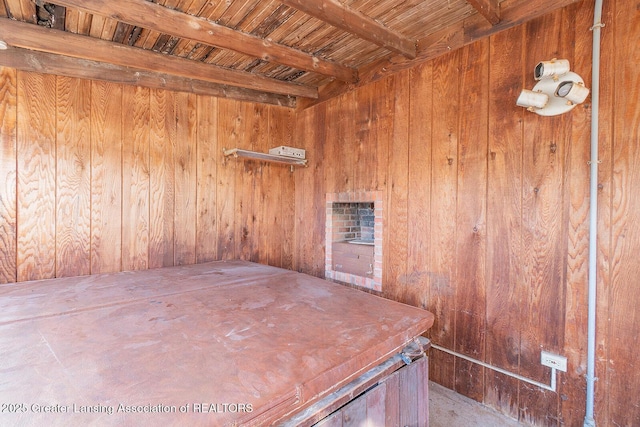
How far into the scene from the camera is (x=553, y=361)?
176cm

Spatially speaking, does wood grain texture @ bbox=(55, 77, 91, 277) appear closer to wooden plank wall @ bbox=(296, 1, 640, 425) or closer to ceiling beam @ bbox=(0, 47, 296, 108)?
ceiling beam @ bbox=(0, 47, 296, 108)

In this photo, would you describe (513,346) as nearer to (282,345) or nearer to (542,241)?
(542,241)

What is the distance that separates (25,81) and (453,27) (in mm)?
3238

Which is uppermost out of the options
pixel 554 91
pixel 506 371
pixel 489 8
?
pixel 489 8

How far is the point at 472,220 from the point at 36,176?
3279 millimetres

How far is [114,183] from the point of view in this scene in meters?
2.62

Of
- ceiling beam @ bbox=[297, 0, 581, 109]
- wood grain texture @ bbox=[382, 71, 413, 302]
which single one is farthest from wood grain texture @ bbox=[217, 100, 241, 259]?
wood grain texture @ bbox=[382, 71, 413, 302]

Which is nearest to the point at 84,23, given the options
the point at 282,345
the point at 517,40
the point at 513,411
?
the point at 282,345

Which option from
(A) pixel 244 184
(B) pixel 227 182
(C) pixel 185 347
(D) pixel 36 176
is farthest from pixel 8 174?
(C) pixel 185 347

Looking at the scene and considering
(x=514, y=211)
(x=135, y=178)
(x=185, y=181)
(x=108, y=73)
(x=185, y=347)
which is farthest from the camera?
(x=185, y=181)

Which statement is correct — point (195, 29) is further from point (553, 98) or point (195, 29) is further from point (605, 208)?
point (605, 208)

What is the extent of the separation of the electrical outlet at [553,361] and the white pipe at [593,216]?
113mm

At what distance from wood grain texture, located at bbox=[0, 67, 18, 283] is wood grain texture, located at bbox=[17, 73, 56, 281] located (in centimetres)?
3

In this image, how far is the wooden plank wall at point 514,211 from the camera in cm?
158
